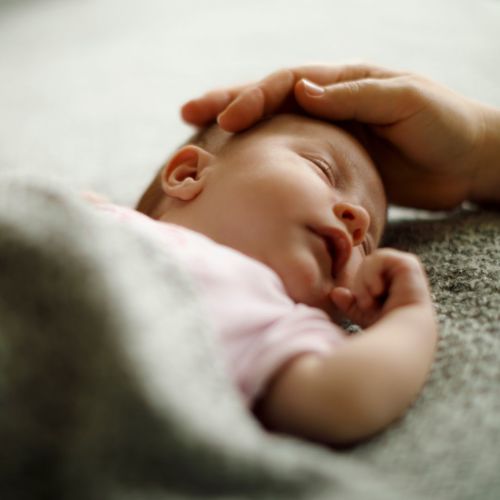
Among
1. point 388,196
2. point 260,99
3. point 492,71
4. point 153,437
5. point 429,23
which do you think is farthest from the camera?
point 429,23

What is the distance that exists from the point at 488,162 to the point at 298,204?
435 mm

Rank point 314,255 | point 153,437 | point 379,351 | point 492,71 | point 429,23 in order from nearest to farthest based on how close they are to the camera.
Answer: point 153,437 < point 379,351 < point 314,255 < point 492,71 < point 429,23

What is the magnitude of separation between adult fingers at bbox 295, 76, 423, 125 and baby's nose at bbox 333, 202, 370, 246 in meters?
0.19

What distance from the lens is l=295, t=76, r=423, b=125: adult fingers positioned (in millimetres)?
913

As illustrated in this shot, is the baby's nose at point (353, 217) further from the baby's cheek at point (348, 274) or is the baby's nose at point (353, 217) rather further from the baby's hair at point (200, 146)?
the baby's hair at point (200, 146)

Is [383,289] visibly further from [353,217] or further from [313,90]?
[313,90]

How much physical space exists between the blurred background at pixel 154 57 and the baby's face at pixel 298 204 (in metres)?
0.41

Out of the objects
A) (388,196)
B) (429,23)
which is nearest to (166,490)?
(388,196)

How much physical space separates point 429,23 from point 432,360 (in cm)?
157

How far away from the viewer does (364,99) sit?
0.93 metres

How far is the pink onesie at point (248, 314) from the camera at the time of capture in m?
0.58

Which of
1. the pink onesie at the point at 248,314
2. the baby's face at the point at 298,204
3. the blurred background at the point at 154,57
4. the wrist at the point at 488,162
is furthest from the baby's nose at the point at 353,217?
the blurred background at the point at 154,57

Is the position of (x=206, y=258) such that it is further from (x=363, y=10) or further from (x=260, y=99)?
(x=363, y=10)

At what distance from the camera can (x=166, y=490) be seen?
440 millimetres
